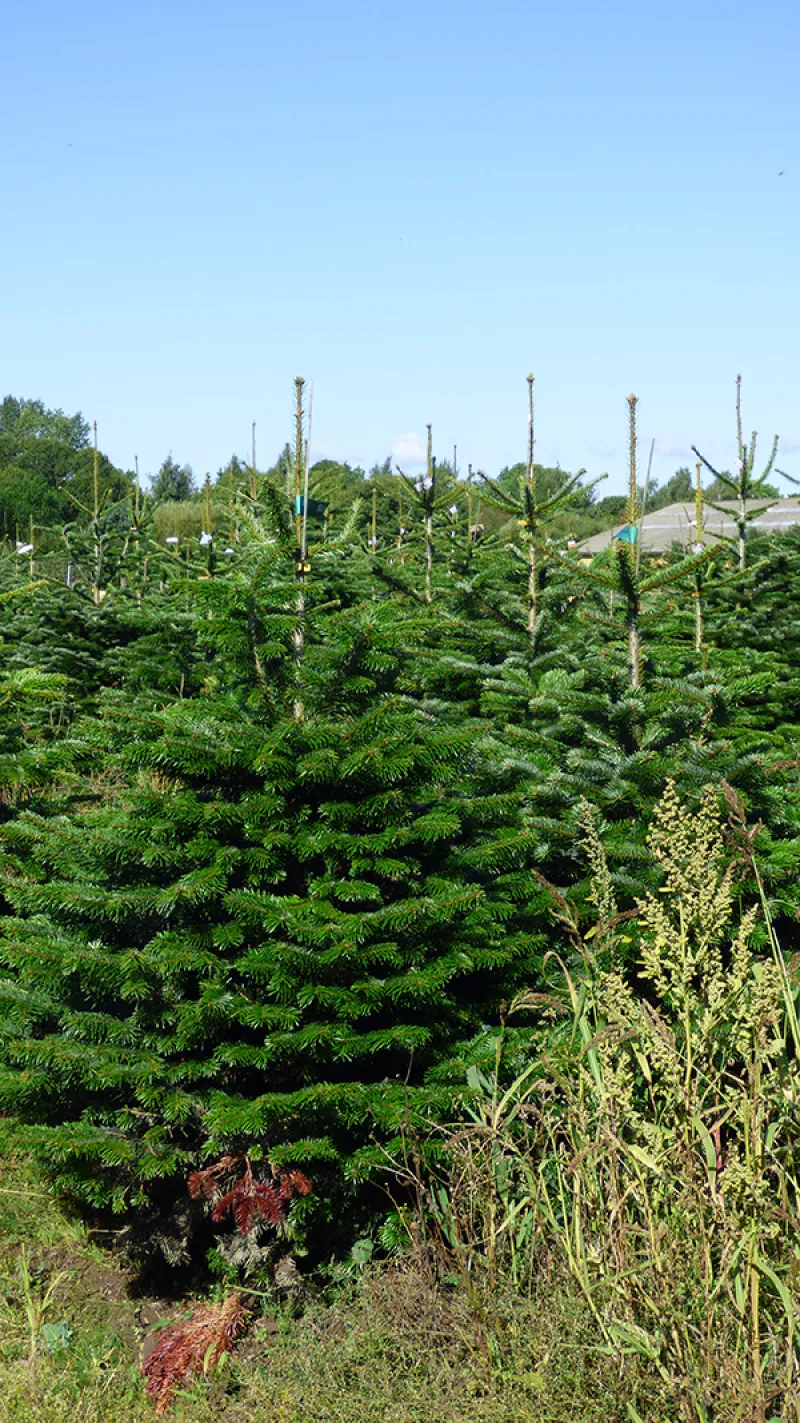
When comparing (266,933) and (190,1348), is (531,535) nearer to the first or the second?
(266,933)

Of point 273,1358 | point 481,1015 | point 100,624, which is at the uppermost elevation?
point 100,624

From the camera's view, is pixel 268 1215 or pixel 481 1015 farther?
pixel 481 1015

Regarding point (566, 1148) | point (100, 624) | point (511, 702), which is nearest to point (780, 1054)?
point (566, 1148)

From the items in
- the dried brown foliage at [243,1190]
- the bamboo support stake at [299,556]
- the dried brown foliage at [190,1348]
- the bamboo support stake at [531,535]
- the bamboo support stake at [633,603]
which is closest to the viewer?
the dried brown foliage at [190,1348]

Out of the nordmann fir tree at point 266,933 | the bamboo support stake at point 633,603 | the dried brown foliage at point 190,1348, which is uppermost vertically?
the bamboo support stake at point 633,603

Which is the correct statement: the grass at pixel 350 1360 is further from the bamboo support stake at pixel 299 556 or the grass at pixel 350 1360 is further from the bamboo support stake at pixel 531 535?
the bamboo support stake at pixel 531 535

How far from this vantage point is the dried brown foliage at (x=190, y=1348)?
10.8 feet

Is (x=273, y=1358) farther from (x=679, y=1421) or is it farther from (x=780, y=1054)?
(x=780, y=1054)

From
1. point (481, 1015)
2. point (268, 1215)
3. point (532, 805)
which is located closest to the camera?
point (268, 1215)

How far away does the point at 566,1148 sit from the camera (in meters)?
3.81

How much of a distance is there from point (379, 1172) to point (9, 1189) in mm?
1563

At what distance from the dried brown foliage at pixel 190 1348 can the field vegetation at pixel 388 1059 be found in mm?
11

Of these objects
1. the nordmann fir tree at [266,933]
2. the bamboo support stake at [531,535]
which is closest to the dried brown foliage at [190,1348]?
the nordmann fir tree at [266,933]

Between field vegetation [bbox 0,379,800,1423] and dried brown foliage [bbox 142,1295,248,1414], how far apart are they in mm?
11
